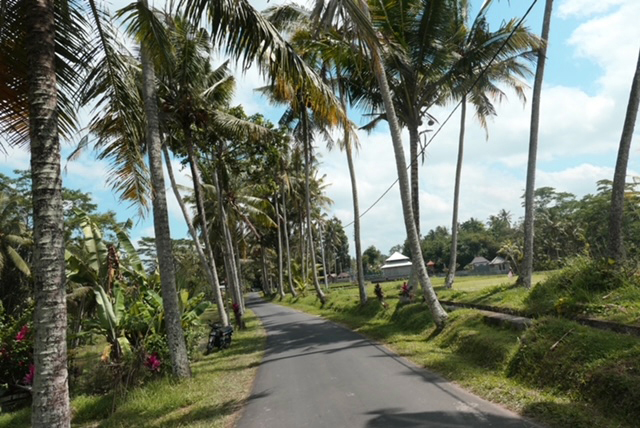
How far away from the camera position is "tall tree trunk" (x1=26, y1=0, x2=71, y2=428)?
3.53 meters

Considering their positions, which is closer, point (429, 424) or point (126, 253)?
point (429, 424)

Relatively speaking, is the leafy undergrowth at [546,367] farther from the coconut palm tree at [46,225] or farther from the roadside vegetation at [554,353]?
the coconut palm tree at [46,225]

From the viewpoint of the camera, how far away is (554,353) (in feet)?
18.6

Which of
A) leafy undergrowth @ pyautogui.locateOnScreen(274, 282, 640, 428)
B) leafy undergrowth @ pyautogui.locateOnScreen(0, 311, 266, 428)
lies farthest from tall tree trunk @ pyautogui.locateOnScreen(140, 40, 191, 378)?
Answer: leafy undergrowth @ pyautogui.locateOnScreen(274, 282, 640, 428)

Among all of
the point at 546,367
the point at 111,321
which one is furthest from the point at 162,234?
the point at 546,367

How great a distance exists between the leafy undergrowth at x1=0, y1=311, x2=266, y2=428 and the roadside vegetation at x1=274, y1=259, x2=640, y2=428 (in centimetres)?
332

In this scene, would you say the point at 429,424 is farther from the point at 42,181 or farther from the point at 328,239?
the point at 328,239

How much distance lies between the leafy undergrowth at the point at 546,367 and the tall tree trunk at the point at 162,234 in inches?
175

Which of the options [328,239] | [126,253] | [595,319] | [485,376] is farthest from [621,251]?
[328,239]

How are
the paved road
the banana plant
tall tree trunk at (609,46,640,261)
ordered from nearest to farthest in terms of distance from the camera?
the paved road → tall tree trunk at (609,46,640,261) → the banana plant

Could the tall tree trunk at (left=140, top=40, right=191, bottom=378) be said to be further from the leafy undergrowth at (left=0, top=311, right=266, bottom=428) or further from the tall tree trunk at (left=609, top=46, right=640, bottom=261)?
the tall tree trunk at (left=609, top=46, right=640, bottom=261)

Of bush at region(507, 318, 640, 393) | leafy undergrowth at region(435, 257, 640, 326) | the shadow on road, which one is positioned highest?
leafy undergrowth at region(435, 257, 640, 326)

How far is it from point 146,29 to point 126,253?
21.0ft

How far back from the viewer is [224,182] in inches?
756
